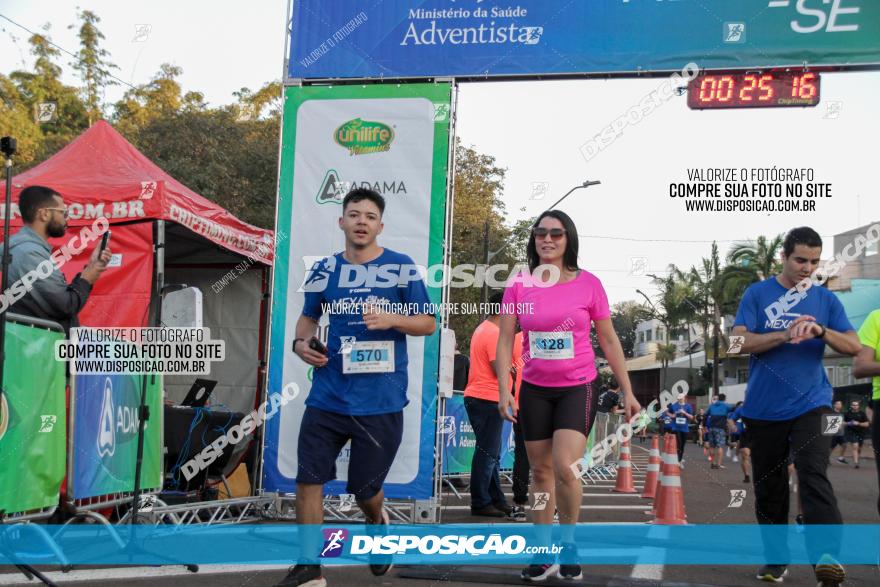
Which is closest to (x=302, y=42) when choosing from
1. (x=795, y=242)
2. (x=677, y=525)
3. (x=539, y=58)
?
(x=539, y=58)

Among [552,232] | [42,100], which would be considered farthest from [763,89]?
[42,100]

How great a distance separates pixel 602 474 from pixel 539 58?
38.4 feet

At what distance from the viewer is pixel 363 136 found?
8141mm

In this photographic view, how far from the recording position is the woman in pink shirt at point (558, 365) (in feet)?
16.6

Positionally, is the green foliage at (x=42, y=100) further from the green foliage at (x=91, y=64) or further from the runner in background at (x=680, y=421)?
the runner in background at (x=680, y=421)

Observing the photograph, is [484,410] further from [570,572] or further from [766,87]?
[766,87]

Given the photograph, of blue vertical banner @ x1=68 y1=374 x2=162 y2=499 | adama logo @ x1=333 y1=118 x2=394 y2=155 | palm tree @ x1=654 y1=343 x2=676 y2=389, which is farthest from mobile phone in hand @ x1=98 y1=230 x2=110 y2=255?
palm tree @ x1=654 y1=343 x2=676 y2=389

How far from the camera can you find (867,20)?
7.63 metres

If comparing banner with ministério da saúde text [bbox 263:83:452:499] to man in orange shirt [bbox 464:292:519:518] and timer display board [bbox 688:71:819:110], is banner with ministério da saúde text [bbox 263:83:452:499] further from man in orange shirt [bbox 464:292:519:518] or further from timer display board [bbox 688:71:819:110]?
timer display board [bbox 688:71:819:110]

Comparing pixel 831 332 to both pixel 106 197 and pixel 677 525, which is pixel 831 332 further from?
pixel 106 197

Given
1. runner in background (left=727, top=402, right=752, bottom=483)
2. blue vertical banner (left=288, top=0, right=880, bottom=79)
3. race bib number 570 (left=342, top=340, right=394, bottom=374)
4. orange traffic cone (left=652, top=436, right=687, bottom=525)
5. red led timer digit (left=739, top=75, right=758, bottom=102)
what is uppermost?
blue vertical banner (left=288, top=0, right=880, bottom=79)

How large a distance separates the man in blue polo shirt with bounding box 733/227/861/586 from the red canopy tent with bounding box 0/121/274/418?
407cm

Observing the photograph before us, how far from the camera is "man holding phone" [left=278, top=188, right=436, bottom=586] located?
4738 millimetres

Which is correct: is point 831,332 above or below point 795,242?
below
